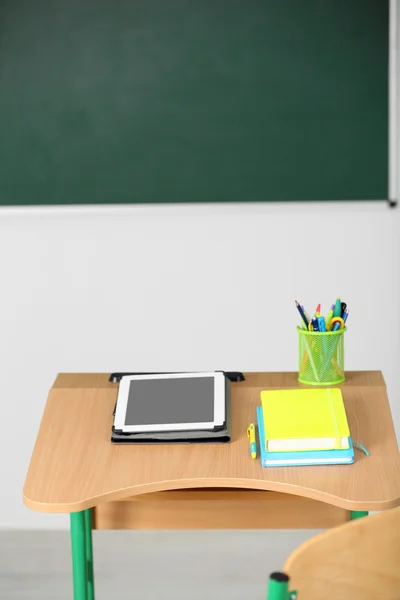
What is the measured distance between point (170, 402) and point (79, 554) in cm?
37

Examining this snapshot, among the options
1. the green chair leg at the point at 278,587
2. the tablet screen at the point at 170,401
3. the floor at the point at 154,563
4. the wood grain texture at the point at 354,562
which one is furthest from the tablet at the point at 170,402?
the floor at the point at 154,563

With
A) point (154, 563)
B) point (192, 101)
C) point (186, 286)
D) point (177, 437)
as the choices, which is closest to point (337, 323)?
point (177, 437)

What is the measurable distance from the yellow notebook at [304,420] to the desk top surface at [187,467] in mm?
51

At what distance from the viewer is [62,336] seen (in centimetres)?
296

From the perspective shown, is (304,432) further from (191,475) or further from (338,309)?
(338,309)

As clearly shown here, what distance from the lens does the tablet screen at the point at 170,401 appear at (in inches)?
74.7

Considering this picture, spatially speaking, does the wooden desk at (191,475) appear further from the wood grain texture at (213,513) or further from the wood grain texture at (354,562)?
the wood grain texture at (354,562)

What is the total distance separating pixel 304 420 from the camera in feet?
6.03

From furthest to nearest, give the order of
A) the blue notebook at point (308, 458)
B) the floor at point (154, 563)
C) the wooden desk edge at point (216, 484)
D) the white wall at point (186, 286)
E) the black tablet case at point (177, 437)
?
1. the white wall at point (186, 286)
2. the floor at point (154, 563)
3. the black tablet case at point (177, 437)
4. the blue notebook at point (308, 458)
5. the wooden desk edge at point (216, 484)

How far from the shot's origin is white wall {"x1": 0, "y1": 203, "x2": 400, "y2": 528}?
285 centimetres

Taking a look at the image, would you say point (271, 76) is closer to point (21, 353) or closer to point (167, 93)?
point (167, 93)

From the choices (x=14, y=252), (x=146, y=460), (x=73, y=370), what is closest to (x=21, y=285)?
(x=14, y=252)

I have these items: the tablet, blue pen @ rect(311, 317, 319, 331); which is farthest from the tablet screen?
blue pen @ rect(311, 317, 319, 331)

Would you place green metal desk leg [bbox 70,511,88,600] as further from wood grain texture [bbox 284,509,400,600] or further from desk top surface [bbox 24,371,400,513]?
wood grain texture [bbox 284,509,400,600]
